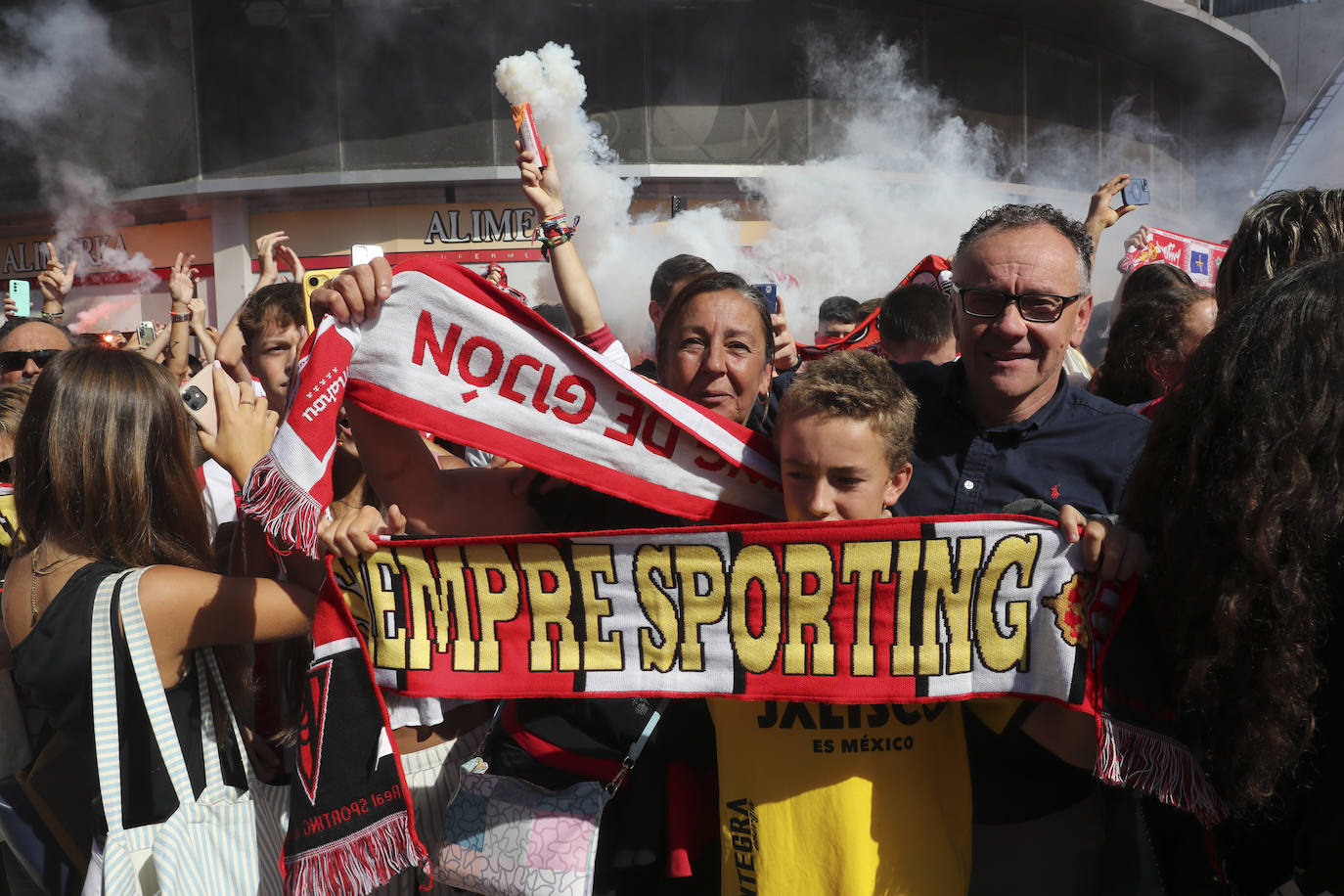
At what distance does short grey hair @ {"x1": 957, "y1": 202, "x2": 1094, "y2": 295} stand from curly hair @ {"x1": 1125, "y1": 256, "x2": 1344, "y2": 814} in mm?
676

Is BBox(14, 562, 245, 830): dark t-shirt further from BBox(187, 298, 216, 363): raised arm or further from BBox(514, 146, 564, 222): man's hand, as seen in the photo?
BBox(187, 298, 216, 363): raised arm

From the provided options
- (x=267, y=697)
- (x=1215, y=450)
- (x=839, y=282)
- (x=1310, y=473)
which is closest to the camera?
(x=1310, y=473)

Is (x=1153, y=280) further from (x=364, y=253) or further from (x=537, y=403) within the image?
(x=364, y=253)

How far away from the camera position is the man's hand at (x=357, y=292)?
7.74ft

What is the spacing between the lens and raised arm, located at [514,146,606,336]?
3645 millimetres

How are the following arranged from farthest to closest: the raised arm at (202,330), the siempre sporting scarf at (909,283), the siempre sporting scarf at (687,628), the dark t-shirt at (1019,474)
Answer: the raised arm at (202,330), the siempre sporting scarf at (909,283), the dark t-shirt at (1019,474), the siempre sporting scarf at (687,628)

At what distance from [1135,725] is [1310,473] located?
0.58 meters

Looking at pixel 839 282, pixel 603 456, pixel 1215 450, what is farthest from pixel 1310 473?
pixel 839 282

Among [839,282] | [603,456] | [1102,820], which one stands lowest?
[1102,820]

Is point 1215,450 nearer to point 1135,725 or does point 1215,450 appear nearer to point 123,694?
point 1135,725

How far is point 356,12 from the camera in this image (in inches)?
596

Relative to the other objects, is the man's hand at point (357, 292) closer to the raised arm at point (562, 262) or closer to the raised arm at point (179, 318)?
the raised arm at point (562, 262)

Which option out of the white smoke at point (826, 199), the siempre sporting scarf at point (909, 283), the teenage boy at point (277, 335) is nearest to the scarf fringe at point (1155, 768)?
the teenage boy at point (277, 335)

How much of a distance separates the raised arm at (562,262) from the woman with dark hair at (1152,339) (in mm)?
1881
